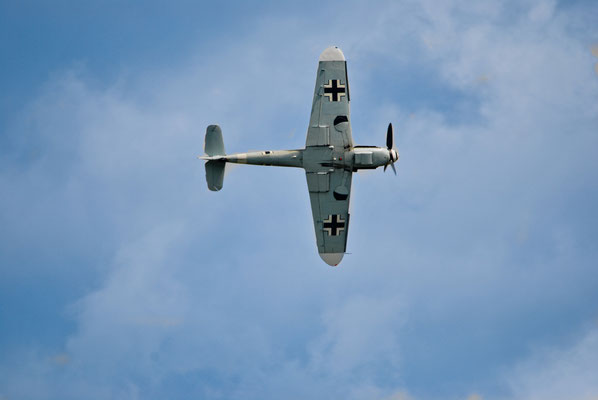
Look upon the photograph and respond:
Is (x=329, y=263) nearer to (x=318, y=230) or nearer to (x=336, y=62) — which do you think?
(x=318, y=230)

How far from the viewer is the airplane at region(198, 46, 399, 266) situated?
4381 centimetres

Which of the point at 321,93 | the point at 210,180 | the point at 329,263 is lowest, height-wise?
the point at 329,263

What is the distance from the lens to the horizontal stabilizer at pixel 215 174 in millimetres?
44250

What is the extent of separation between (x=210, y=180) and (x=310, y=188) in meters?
5.33

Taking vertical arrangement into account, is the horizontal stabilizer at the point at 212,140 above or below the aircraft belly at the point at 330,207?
above

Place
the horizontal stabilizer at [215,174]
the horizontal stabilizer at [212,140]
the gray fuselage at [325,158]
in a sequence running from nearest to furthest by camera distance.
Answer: the gray fuselage at [325,158] < the horizontal stabilizer at [212,140] < the horizontal stabilizer at [215,174]

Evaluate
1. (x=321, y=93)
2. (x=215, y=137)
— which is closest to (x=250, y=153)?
(x=215, y=137)

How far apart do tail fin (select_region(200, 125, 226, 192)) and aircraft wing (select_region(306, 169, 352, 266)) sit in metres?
4.65

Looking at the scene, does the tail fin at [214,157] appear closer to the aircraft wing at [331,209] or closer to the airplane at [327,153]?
the airplane at [327,153]

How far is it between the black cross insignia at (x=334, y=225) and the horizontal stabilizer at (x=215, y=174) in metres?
6.04

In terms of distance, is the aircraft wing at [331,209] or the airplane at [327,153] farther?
the aircraft wing at [331,209]

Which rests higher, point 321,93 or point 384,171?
point 321,93

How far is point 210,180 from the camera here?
44375 millimetres

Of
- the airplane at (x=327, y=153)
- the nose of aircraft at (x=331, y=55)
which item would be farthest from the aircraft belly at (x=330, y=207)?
the nose of aircraft at (x=331, y=55)
